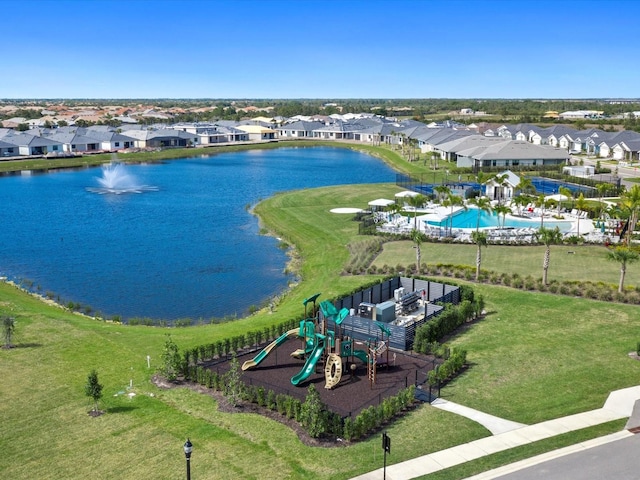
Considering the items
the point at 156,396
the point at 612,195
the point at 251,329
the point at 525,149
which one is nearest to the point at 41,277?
the point at 251,329

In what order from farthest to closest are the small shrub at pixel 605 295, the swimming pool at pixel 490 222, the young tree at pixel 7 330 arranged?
the swimming pool at pixel 490 222 → the small shrub at pixel 605 295 → the young tree at pixel 7 330

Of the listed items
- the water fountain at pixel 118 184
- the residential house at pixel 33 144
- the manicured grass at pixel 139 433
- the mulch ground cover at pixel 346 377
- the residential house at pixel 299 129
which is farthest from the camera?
the residential house at pixel 299 129

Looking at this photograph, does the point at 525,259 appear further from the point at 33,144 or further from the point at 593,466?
the point at 33,144

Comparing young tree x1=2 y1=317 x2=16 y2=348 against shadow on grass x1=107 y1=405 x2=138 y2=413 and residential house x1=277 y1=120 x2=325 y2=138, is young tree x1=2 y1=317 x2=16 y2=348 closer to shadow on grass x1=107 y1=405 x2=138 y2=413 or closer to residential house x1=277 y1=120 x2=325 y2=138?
shadow on grass x1=107 y1=405 x2=138 y2=413

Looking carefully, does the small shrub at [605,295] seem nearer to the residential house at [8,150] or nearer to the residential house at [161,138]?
the residential house at [8,150]

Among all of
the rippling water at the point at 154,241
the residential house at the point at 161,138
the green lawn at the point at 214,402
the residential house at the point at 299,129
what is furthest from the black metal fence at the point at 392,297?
the residential house at the point at 299,129

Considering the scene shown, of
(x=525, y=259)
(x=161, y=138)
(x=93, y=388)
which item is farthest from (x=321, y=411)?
(x=161, y=138)
